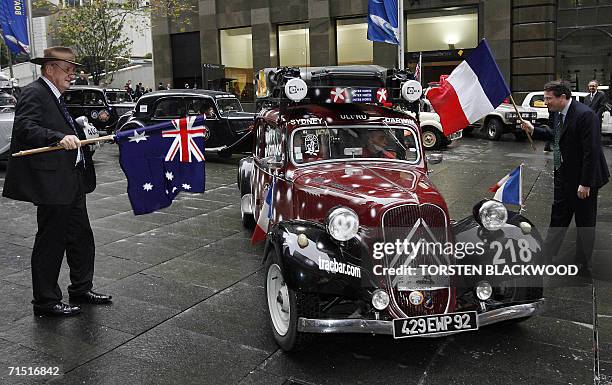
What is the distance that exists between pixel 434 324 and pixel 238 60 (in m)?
26.1

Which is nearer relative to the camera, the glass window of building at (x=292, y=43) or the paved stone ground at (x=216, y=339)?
the paved stone ground at (x=216, y=339)

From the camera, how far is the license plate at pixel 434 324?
147 inches

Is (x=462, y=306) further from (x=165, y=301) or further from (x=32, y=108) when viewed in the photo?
(x=32, y=108)

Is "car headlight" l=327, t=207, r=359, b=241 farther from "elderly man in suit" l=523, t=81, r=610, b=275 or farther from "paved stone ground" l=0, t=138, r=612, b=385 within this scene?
"elderly man in suit" l=523, t=81, r=610, b=275

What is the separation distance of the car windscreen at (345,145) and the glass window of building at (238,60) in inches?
895

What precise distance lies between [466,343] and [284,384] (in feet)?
4.91

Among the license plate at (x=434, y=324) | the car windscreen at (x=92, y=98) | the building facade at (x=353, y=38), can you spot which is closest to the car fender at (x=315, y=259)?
the license plate at (x=434, y=324)

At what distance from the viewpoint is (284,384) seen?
3.79m

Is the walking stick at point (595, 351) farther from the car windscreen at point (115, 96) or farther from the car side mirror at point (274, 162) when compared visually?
the car windscreen at point (115, 96)

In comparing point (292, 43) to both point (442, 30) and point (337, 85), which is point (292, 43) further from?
point (337, 85)

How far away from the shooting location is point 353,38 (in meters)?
25.5

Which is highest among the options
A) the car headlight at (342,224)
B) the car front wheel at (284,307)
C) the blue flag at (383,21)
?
the blue flag at (383,21)

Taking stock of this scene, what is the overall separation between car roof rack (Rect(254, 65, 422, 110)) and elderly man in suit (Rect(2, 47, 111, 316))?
1.94m

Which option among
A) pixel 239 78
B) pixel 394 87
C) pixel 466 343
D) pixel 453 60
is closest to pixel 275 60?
pixel 239 78
